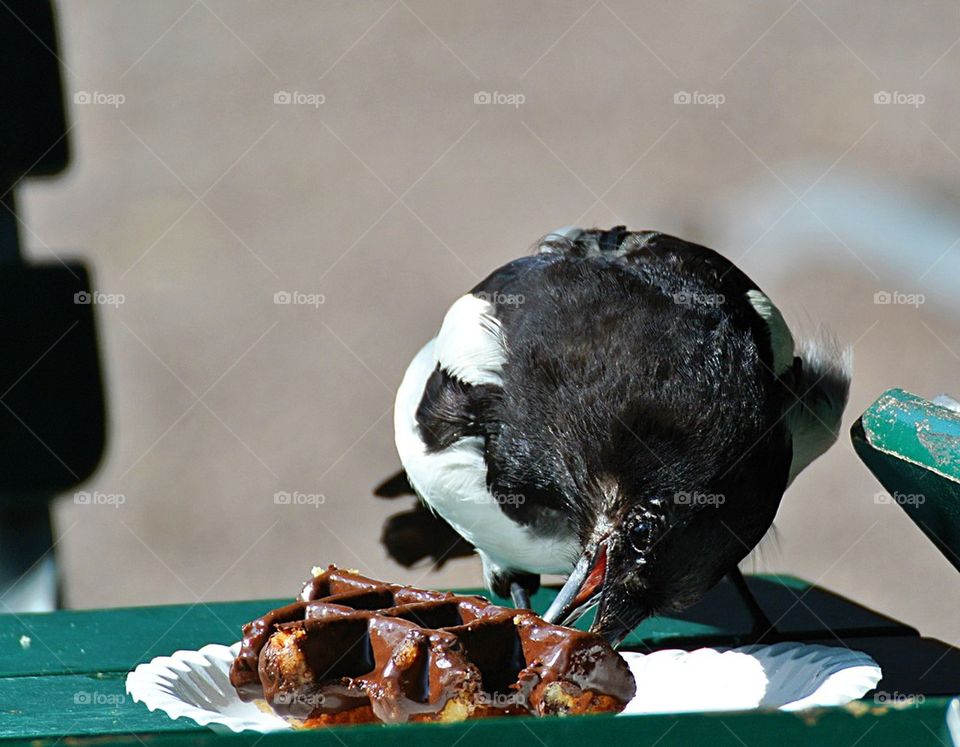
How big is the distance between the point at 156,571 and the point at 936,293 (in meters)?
1.80

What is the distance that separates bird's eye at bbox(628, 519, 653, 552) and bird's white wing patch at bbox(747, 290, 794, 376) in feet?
0.83

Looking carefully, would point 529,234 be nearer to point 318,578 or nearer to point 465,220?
point 465,220

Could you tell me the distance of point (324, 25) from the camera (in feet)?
9.84

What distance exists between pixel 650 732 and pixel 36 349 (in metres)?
1.70

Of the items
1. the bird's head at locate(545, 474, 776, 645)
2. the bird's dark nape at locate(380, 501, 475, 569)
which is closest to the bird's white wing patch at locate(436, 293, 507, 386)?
the bird's head at locate(545, 474, 776, 645)

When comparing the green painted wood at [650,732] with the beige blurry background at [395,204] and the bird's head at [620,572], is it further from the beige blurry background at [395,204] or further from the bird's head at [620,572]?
the beige blurry background at [395,204]

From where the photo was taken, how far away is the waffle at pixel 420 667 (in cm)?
76

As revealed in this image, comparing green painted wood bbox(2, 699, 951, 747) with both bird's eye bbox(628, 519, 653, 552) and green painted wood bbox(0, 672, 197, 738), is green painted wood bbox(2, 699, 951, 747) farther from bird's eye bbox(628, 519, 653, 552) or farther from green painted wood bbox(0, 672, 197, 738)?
bird's eye bbox(628, 519, 653, 552)

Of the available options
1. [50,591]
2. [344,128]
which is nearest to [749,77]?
[344,128]

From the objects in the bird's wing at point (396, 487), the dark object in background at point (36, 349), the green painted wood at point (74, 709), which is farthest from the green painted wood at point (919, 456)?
the dark object in background at point (36, 349)

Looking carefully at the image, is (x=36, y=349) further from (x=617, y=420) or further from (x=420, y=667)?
(x=420, y=667)

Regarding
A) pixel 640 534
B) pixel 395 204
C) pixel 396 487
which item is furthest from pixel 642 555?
pixel 395 204

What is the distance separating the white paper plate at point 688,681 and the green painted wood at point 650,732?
0.18 meters

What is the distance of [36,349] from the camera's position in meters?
2.08
